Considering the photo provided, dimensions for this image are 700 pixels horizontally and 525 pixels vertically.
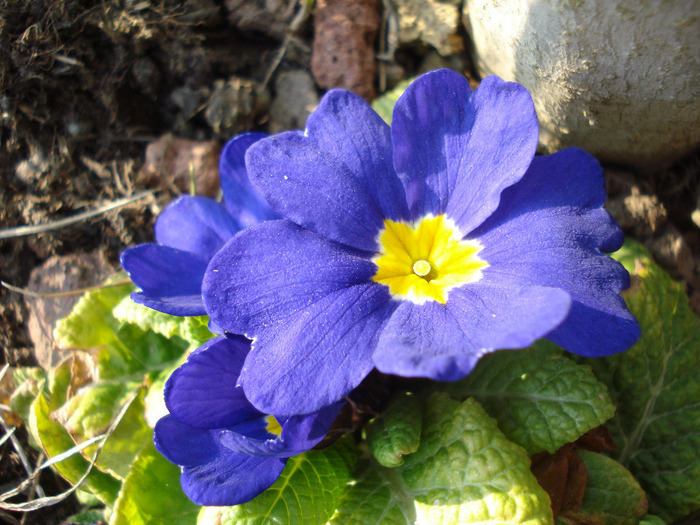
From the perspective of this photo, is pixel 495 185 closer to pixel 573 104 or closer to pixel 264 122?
pixel 573 104

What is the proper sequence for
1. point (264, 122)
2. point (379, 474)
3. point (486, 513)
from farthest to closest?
point (264, 122)
point (379, 474)
point (486, 513)

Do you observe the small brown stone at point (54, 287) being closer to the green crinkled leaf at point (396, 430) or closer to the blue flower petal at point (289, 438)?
the blue flower petal at point (289, 438)

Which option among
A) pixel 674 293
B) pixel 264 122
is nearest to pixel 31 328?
pixel 264 122

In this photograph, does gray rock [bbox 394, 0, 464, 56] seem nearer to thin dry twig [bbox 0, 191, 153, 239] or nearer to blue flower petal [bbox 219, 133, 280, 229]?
blue flower petal [bbox 219, 133, 280, 229]

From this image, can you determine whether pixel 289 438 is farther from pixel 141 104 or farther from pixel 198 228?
pixel 141 104

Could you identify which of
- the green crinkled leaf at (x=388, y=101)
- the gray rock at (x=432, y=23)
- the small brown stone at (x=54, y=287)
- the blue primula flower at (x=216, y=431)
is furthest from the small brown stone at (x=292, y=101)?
the blue primula flower at (x=216, y=431)

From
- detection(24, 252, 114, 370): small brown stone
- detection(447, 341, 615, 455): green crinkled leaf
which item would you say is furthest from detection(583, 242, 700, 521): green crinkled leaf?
detection(24, 252, 114, 370): small brown stone

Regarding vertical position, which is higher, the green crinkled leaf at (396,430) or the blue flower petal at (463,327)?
the blue flower petal at (463,327)
